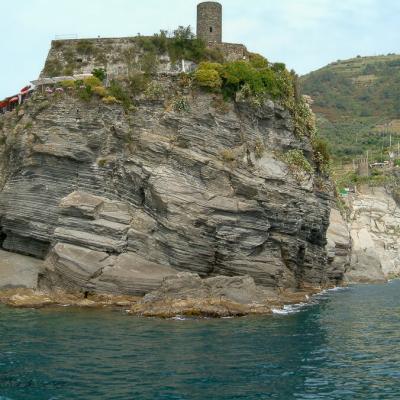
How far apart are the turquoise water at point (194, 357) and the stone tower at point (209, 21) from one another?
25546 mm

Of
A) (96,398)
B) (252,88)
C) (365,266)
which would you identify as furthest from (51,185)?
(365,266)

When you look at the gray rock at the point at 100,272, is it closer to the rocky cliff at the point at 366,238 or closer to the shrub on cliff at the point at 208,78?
the shrub on cliff at the point at 208,78

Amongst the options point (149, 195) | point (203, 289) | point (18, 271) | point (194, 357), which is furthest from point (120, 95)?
point (194, 357)

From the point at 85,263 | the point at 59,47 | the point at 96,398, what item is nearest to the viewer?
the point at 96,398

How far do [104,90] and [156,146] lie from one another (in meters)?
6.41

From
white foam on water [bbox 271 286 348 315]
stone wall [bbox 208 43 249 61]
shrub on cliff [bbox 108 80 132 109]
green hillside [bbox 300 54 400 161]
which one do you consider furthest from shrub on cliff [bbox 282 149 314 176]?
green hillside [bbox 300 54 400 161]

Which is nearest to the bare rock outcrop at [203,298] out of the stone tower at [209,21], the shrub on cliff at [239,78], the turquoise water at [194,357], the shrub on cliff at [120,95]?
the turquoise water at [194,357]

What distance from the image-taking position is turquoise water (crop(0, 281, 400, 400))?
1914 centimetres

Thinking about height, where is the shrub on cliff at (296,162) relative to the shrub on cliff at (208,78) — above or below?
below

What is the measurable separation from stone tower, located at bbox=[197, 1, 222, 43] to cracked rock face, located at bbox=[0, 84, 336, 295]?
308 inches

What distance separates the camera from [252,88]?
4438 cm

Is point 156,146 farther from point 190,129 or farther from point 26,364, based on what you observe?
point 26,364

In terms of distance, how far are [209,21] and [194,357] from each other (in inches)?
1300

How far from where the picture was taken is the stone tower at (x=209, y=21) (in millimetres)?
47969
